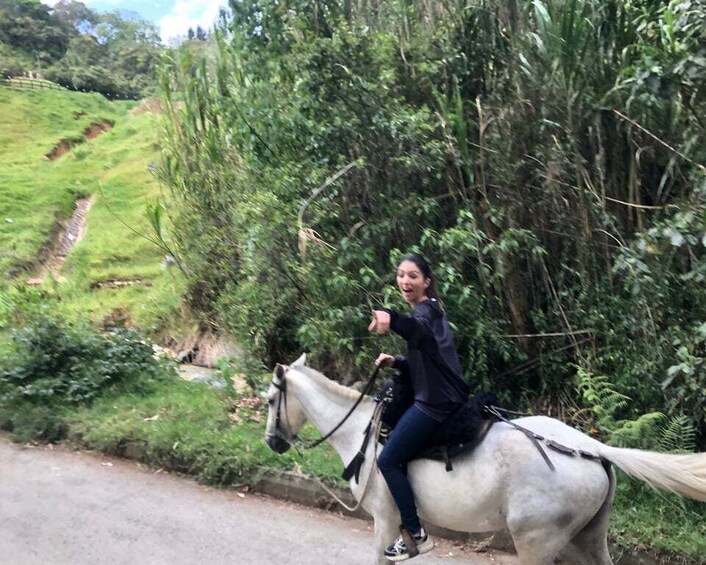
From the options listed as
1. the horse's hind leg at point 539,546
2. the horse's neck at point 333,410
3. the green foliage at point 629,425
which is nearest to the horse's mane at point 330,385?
the horse's neck at point 333,410

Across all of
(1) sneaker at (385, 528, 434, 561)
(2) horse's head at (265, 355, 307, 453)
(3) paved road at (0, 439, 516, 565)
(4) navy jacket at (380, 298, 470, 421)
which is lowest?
(3) paved road at (0, 439, 516, 565)

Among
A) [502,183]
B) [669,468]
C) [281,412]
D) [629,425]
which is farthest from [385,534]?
[502,183]

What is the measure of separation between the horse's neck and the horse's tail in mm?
1554

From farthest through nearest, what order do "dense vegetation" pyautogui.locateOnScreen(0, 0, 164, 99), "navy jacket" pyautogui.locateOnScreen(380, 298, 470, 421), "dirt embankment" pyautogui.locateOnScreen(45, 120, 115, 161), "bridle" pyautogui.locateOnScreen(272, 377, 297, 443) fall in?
"dense vegetation" pyautogui.locateOnScreen(0, 0, 164, 99)
"dirt embankment" pyautogui.locateOnScreen(45, 120, 115, 161)
"bridle" pyautogui.locateOnScreen(272, 377, 297, 443)
"navy jacket" pyautogui.locateOnScreen(380, 298, 470, 421)

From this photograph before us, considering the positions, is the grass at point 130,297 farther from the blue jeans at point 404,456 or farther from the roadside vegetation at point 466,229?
the blue jeans at point 404,456

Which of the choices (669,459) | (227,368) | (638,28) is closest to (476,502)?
(669,459)

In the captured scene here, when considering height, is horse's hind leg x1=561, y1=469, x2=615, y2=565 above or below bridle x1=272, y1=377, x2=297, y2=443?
below

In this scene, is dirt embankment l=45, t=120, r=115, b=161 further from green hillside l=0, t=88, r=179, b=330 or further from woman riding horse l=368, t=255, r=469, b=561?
woman riding horse l=368, t=255, r=469, b=561

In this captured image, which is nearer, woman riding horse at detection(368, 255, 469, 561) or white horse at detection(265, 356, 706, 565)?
white horse at detection(265, 356, 706, 565)

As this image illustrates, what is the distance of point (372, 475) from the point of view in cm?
434

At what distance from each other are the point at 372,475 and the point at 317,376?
2.61 ft

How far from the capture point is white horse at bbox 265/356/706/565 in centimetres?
382

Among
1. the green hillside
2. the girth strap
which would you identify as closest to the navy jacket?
the girth strap

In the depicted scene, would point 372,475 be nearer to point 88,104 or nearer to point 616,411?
point 616,411
